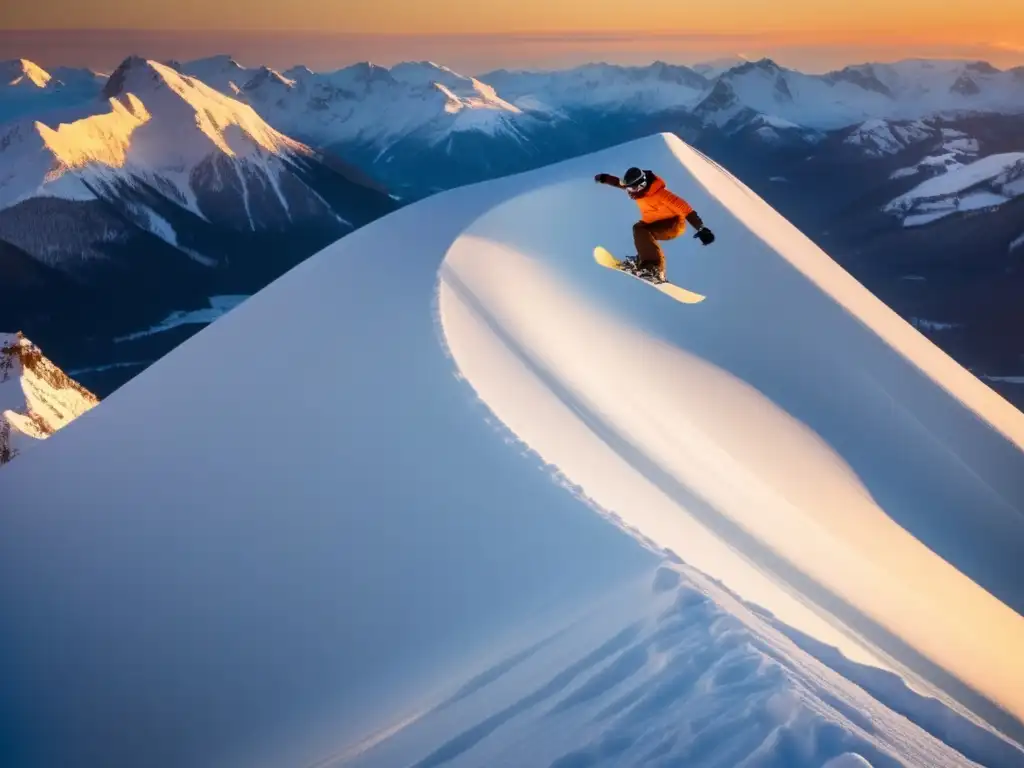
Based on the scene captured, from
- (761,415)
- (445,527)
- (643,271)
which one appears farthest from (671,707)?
(761,415)

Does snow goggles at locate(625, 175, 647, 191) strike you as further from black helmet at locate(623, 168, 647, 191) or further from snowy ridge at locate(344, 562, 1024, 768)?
snowy ridge at locate(344, 562, 1024, 768)

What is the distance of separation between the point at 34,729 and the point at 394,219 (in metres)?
17.2

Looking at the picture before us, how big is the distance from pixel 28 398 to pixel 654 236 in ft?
116

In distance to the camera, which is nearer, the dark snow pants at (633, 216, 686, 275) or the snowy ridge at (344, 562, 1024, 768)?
the snowy ridge at (344, 562, 1024, 768)

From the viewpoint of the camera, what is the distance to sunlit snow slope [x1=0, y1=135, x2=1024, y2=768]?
9.71 metres

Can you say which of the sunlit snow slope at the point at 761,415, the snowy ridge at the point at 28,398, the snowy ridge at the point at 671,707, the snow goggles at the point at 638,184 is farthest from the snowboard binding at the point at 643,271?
the snowy ridge at the point at 28,398

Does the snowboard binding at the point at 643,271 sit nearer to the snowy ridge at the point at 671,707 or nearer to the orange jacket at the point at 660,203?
the orange jacket at the point at 660,203

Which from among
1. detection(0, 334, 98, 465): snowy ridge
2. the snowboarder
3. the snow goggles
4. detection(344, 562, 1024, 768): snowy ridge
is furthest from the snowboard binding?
detection(0, 334, 98, 465): snowy ridge

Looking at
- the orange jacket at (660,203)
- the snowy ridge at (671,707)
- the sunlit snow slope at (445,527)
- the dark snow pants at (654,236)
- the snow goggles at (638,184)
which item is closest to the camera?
the snowy ridge at (671,707)

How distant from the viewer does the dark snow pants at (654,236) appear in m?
16.1

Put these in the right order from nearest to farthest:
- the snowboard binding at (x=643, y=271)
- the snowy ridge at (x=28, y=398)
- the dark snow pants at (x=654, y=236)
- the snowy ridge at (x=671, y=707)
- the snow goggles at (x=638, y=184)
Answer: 1. the snowy ridge at (x=671, y=707)
2. the snow goggles at (x=638, y=184)
3. the dark snow pants at (x=654, y=236)
4. the snowboard binding at (x=643, y=271)
5. the snowy ridge at (x=28, y=398)

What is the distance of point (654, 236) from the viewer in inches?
652

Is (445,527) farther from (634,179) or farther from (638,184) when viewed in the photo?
(638,184)

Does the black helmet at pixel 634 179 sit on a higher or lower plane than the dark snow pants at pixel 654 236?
higher
